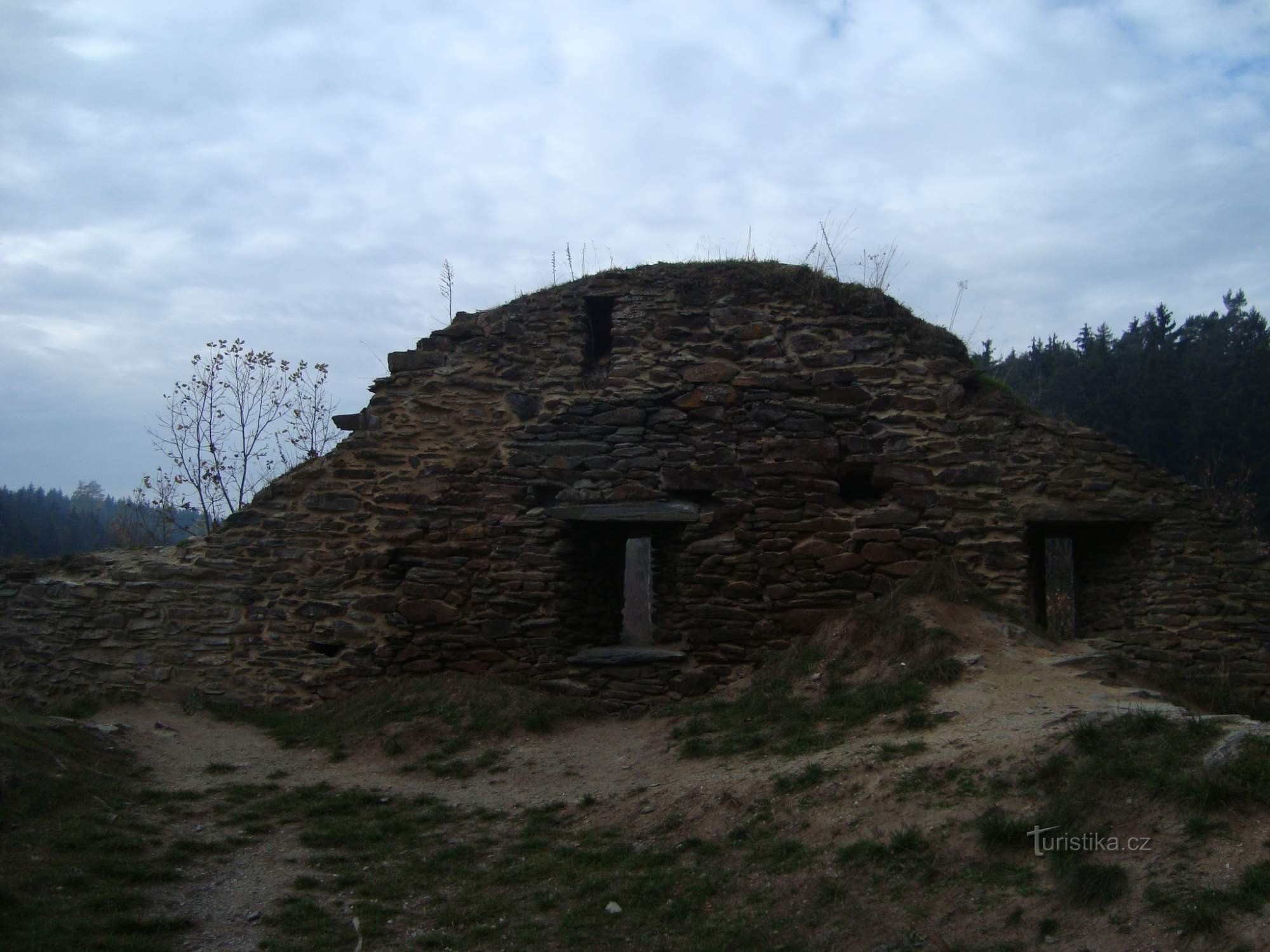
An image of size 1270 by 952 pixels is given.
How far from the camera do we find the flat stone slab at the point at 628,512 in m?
9.10

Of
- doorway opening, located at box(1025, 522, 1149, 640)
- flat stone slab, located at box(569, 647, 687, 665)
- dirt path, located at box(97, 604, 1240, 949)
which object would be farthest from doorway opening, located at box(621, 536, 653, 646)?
dirt path, located at box(97, 604, 1240, 949)

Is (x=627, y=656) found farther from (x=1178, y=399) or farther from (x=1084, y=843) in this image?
(x=1178, y=399)

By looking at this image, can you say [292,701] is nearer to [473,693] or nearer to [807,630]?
[473,693]

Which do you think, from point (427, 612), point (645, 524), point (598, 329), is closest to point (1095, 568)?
point (645, 524)

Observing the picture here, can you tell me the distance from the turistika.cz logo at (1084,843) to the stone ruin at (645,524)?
4.52 m

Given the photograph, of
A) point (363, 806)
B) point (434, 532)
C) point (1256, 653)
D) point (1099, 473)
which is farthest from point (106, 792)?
point (1256, 653)

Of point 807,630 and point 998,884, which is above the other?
point 807,630

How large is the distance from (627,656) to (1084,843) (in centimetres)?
527

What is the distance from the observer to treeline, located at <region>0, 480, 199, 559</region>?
2036 centimetres

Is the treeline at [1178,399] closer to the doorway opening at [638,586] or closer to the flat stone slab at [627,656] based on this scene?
the doorway opening at [638,586]

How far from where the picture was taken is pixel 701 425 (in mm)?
9359

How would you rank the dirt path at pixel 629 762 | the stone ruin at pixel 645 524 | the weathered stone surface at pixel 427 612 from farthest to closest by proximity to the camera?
the weathered stone surface at pixel 427 612 < the stone ruin at pixel 645 524 < the dirt path at pixel 629 762

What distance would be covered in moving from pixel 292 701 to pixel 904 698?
5.93m

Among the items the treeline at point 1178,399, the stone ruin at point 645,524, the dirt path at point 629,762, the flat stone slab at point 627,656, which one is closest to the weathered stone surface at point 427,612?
the stone ruin at point 645,524
